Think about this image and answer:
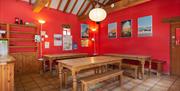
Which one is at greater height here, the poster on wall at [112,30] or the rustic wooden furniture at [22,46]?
the poster on wall at [112,30]

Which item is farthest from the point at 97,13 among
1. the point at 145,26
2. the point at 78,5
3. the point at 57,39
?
the point at 57,39

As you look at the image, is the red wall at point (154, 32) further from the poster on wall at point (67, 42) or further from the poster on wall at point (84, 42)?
the poster on wall at point (67, 42)

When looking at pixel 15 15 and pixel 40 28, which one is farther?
pixel 40 28

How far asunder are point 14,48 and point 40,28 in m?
1.31

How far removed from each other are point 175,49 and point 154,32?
95 centimetres

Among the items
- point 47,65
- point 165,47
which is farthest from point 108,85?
point 47,65

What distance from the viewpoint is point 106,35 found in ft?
22.2

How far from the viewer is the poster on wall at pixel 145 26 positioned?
15.6ft

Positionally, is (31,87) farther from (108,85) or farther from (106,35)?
(106,35)

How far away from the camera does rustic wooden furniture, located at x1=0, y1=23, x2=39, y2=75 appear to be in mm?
4368

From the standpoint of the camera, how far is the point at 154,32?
15.3ft

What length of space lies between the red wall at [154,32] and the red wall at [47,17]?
7.41 feet

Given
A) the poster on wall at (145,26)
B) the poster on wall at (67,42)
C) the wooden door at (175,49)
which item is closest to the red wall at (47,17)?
the poster on wall at (67,42)

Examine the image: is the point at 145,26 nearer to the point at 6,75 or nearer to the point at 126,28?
the point at 126,28
